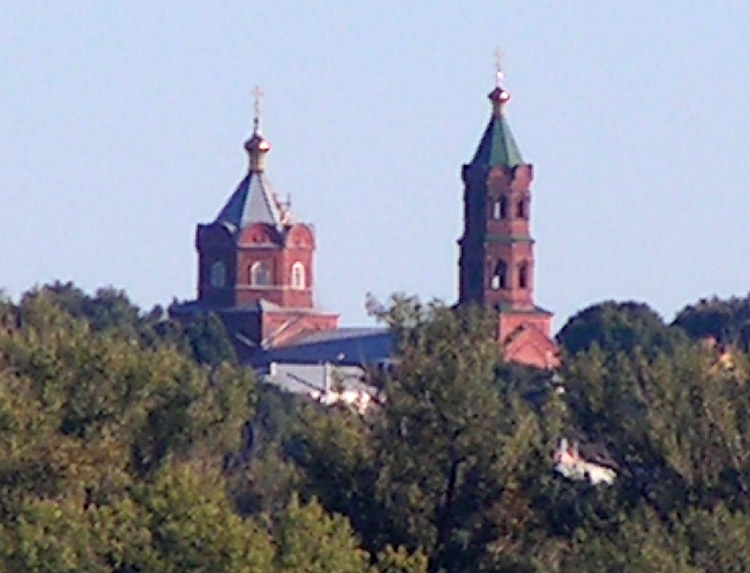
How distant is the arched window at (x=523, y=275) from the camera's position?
11044 centimetres

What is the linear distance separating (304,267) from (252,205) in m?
2.31

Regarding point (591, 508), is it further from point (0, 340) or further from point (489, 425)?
point (0, 340)

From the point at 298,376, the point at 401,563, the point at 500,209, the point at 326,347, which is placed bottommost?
the point at 401,563

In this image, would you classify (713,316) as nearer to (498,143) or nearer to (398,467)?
(498,143)

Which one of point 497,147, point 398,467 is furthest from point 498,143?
point 398,467

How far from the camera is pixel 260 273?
115 m

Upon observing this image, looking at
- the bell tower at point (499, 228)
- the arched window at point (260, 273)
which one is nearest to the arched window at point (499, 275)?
the bell tower at point (499, 228)

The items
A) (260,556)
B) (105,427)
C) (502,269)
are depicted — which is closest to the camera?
(260,556)

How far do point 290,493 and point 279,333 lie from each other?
254 ft

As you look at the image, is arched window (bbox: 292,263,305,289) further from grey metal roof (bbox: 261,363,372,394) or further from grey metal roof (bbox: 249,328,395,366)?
grey metal roof (bbox: 261,363,372,394)

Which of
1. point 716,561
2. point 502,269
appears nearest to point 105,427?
point 716,561

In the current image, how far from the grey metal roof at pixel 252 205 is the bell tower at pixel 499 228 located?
6.16 m

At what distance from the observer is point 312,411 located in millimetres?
39781

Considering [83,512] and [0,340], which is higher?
[0,340]
